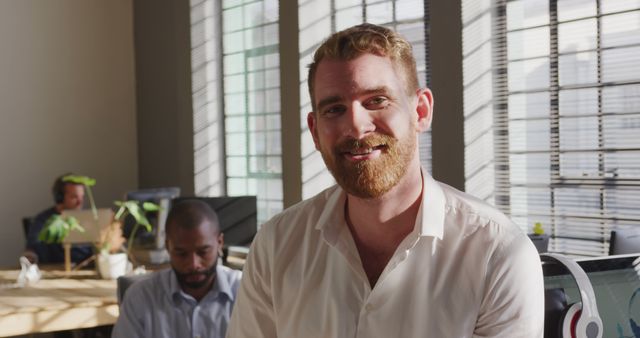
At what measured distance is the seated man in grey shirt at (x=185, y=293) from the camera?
2.70 m

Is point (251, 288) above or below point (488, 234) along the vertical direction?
below

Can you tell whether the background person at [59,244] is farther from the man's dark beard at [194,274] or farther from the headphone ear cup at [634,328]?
the headphone ear cup at [634,328]

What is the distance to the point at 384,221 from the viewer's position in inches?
55.7

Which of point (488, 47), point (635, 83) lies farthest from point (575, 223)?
point (488, 47)

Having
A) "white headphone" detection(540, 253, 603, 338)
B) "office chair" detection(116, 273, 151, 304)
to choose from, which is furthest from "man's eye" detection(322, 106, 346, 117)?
"office chair" detection(116, 273, 151, 304)

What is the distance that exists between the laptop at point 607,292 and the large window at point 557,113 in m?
2.74

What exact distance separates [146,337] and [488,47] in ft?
8.94

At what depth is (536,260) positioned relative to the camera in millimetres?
1236

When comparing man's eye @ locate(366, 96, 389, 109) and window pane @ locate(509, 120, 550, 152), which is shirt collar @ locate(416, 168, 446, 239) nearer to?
man's eye @ locate(366, 96, 389, 109)

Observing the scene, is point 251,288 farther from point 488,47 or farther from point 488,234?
point 488,47

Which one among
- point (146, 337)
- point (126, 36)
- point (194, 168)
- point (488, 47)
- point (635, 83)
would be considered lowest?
point (146, 337)

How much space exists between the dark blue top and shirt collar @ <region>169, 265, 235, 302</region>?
2.11m

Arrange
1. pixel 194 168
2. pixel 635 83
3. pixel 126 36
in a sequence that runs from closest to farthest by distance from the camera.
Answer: pixel 635 83 < pixel 194 168 < pixel 126 36

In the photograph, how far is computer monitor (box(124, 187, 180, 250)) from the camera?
14.9 ft
